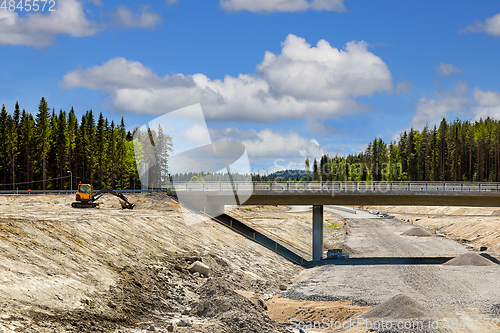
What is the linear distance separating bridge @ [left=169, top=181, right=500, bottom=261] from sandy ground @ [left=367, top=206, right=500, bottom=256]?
15.1m

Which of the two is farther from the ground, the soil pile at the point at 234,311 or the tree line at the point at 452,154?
the tree line at the point at 452,154

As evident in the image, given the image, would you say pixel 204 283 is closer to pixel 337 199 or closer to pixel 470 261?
pixel 337 199

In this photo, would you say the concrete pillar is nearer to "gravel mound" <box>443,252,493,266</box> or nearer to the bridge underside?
the bridge underside

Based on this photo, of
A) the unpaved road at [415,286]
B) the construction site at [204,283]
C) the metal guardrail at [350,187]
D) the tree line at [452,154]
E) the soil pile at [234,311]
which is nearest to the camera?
the construction site at [204,283]

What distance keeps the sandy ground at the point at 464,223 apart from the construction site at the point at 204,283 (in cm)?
2307

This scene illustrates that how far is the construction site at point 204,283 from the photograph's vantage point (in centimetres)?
1720

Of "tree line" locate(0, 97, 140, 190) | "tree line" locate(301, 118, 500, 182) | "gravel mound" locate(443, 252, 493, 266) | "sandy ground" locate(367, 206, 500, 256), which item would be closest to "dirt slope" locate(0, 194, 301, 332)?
"gravel mound" locate(443, 252, 493, 266)

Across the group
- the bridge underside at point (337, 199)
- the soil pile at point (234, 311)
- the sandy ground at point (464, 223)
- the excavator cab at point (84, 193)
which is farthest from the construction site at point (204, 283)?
the sandy ground at point (464, 223)

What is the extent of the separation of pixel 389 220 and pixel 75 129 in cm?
8120

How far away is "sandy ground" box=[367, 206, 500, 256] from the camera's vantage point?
61.8m

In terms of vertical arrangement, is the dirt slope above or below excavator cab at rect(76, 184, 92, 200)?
below

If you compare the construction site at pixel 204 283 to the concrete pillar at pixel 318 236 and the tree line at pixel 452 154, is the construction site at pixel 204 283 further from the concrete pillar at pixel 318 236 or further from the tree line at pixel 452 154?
the tree line at pixel 452 154

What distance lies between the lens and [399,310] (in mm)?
21984

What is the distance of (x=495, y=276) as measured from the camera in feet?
115
